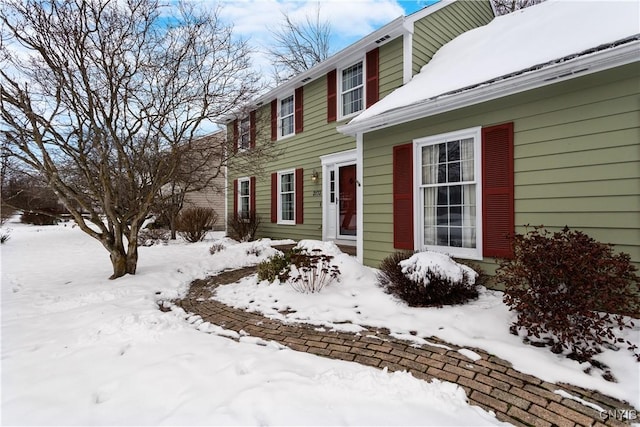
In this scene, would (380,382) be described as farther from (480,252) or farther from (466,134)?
(466,134)

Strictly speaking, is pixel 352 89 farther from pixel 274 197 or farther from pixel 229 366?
pixel 229 366

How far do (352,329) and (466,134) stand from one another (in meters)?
3.14

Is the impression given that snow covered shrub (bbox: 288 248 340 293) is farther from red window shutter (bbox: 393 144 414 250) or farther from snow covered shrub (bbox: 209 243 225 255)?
snow covered shrub (bbox: 209 243 225 255)

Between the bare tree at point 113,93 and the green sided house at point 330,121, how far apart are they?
3.94 feet

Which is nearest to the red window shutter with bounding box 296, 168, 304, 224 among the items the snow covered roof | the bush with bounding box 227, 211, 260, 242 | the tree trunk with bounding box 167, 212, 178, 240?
the bush with bounding box 227, 211, 260, 242

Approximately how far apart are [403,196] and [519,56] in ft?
8.15

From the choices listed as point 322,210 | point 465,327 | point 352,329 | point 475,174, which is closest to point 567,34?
point 475,174

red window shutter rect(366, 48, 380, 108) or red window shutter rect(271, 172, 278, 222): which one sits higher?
red window shutter rect(366, 48, 380, 108)

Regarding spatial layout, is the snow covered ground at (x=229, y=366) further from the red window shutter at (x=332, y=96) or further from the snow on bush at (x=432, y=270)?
the red window shutter at (x=332, y=96)

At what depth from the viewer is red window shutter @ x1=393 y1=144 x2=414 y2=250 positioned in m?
5.15

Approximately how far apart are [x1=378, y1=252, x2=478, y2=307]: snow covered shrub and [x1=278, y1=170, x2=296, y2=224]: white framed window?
556 centimetres

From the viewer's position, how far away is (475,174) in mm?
4395

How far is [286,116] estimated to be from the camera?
966 cm

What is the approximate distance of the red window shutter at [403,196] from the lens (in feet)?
16.9
